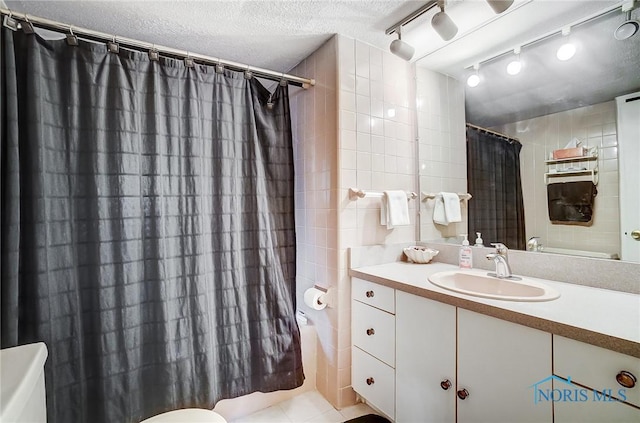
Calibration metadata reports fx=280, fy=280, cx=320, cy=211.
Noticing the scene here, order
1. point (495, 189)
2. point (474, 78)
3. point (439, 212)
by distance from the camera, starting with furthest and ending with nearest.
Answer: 1. point (439, 212)
2. point (474, 78)
3. point (495, 189)

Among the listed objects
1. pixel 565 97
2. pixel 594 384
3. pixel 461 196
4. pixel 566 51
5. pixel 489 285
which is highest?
pixel 566 51

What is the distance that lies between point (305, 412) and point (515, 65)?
89.9 inches

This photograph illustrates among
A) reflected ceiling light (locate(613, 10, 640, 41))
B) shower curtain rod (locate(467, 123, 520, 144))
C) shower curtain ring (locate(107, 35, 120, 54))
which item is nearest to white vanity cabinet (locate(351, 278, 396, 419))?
shower curtain rod (locate(467, 123, 520, 144))

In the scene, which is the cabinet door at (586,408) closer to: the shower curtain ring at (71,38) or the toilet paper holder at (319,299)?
the toilet paper holder at (319,299)

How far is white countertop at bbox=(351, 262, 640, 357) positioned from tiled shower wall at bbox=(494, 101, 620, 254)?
22 cm

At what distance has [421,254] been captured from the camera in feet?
5.67

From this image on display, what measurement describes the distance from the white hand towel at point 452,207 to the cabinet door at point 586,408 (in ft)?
3.48

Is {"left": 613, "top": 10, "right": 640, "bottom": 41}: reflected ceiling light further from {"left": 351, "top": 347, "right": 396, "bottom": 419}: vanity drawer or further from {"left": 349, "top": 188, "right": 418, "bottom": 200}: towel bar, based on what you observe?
{"left": 351, "top": 347, "right": 396, "bottom": 419}: vanity drawer

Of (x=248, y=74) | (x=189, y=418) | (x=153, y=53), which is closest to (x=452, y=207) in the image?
(x=248, y=74)

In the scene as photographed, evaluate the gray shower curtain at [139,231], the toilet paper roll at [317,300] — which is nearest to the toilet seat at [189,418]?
the gray shower curtain at [139,231]

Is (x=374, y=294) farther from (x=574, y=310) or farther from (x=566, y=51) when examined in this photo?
(x=566, y=51)

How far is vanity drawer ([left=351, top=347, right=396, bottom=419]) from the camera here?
139 centimetres

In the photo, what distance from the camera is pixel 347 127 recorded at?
1641 millimetres

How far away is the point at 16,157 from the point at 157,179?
50cm
